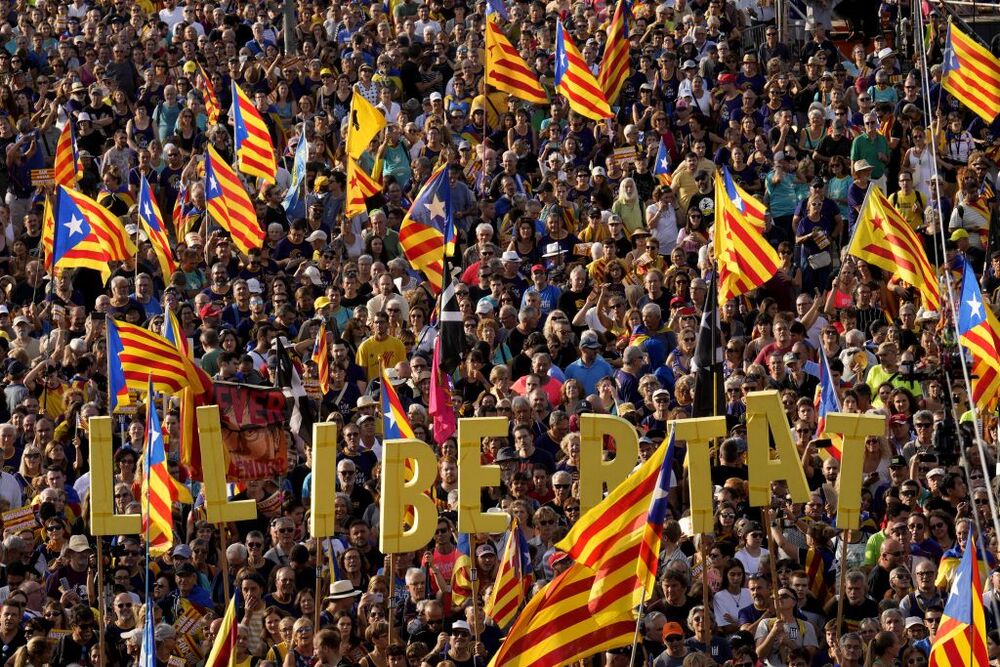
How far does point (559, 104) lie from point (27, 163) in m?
5.13

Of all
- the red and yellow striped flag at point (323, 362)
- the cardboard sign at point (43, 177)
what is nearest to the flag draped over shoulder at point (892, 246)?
the red and yellow striped flag at point (323, 362)

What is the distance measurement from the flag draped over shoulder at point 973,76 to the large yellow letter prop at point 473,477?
25.9ft

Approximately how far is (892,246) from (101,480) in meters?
6.22

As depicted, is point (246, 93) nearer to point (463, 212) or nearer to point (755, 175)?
point (463, 212)

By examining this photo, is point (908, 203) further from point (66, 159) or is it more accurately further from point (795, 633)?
point (66, 159)

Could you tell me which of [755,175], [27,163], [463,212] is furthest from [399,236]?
[27,163]

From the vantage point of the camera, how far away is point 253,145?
2327 cm

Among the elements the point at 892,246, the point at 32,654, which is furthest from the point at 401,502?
the point at 892,246

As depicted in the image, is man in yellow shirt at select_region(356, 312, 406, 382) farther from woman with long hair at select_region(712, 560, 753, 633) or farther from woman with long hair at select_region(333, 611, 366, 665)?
woman with long hair at select_region(712, 560, 753, 633)

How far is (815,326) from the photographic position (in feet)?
64.3

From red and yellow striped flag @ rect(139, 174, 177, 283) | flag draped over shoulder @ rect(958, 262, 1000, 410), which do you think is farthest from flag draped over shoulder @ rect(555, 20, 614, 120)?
flag draped over shoulder @ rect(958, 262, 1000, 410)

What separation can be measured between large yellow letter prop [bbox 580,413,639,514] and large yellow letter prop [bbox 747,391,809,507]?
0.85m

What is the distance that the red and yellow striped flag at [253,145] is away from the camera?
2322cm

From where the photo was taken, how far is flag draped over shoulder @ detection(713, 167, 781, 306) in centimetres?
1945
